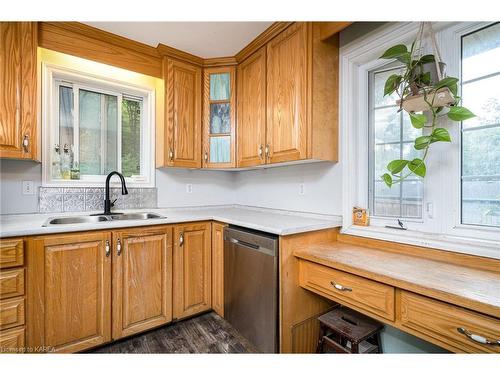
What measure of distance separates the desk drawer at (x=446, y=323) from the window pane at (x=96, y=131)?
8.10 ft

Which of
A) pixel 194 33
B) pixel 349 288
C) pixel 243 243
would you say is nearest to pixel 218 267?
pixel 243 243

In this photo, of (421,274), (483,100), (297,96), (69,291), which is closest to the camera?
(421,274)

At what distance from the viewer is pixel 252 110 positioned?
209 centimetres

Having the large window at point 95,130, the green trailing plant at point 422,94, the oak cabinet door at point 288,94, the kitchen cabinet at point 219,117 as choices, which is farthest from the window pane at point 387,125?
the large window at point 95,130

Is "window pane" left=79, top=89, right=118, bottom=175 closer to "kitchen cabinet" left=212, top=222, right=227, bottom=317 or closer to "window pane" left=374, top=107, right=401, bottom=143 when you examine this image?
"kitchen cabinet" left=212, top=222, right=227, bottom=317

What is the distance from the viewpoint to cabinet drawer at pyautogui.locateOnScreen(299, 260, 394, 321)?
1059 mm

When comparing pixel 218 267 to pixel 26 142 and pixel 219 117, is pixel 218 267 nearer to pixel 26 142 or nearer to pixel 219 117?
pixel 219 117

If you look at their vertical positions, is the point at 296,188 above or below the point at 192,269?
above

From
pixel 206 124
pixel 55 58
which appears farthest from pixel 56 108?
pixel 206 124

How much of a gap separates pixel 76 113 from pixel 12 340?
1.71 metres

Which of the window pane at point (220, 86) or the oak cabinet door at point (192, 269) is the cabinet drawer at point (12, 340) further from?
the window pane at point (220, 86)

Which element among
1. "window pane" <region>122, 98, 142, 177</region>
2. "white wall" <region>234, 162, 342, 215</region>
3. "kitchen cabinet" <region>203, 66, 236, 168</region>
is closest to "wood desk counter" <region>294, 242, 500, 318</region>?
"white wall" <region>234, 162, 342, 215</region>

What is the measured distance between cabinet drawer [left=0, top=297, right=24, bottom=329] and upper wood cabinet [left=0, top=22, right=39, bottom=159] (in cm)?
89

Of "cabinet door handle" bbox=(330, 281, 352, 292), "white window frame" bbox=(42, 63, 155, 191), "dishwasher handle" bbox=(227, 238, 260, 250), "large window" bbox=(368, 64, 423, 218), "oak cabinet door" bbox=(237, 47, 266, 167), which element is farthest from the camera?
"oak cabinet door" bbox=(237, 47, 266, 167)
